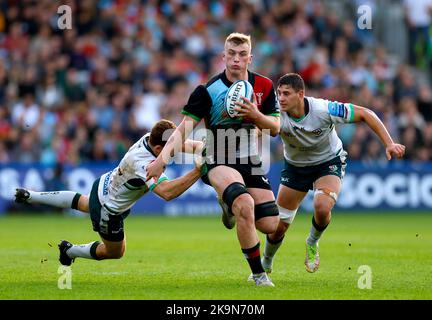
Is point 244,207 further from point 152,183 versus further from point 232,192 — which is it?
point 152,183

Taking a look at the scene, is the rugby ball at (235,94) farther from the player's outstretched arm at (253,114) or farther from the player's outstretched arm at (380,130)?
the player's outstretched arm at (380,130)

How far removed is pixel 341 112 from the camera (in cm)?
1109

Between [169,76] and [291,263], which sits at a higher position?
[169,76]

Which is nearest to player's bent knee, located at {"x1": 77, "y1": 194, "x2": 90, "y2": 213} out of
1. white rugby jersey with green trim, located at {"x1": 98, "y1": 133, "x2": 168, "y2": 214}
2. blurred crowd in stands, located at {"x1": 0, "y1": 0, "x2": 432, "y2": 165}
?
white rugby jersey with green trim, located at {"x1": 98, "y1": 133, "x2": 168, "y2": 214}

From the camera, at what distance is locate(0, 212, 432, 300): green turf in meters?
9.44

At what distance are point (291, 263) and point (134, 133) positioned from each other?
1127cm

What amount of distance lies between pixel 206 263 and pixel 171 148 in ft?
10.9

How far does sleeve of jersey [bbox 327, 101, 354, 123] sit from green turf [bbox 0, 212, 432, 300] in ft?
6.09

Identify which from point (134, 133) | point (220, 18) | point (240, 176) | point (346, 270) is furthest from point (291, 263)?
point (220, 18)

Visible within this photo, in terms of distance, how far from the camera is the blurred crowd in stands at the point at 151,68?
23.2 meters

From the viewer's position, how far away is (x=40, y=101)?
23594mm
